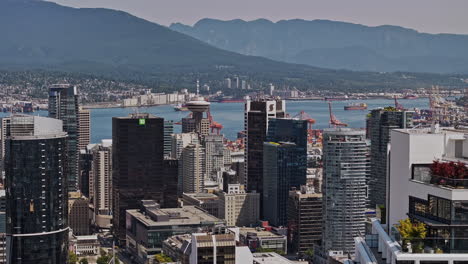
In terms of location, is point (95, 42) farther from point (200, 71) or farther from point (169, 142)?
point (169, 142)

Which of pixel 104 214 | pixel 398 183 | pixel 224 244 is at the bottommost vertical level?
pixel 104 214

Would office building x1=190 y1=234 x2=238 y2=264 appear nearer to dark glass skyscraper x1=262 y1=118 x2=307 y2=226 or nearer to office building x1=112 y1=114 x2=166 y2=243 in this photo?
office building x1=112 y1=114 x2=166 y2=243

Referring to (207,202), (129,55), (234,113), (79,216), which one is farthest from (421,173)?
(129,55)

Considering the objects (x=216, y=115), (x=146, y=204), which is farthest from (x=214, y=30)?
(x=146, y=204)

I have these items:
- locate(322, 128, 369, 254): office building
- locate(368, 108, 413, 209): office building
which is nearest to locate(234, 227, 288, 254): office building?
locate(322, 128, 369, 254): office building

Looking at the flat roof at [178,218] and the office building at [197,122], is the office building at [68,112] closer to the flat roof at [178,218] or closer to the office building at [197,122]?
the flat roof at [178,218]

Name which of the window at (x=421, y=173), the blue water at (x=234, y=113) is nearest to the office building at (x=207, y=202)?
the blue water at (x=234, y=113)
